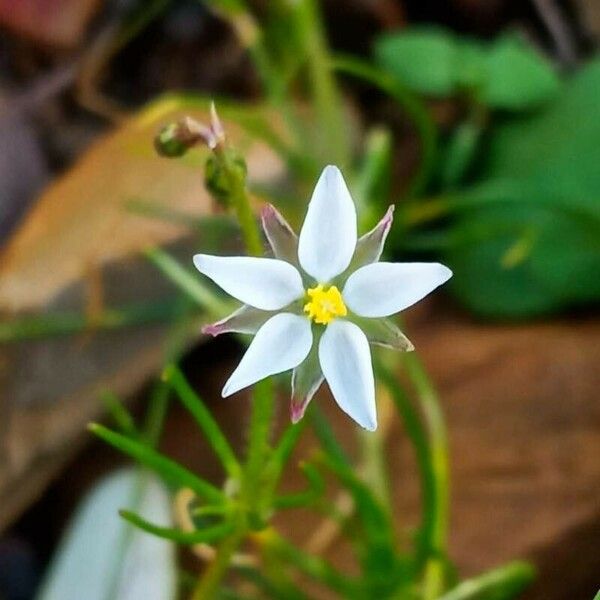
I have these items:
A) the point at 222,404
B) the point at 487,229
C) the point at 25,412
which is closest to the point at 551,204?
the point at 487,229

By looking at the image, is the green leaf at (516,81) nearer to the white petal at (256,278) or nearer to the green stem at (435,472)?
the green stem at (435,472)

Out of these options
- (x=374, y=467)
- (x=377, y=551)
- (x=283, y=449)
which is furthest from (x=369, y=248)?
(x=374, y=467)

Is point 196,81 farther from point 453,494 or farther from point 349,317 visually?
point 349,317

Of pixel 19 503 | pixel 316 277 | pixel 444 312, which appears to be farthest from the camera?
pixel 444 312

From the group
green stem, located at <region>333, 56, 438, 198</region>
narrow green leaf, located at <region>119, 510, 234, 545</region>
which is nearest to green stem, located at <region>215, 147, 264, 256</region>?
narrow green leaf, located at <region>119, 510, 234, 545</region>

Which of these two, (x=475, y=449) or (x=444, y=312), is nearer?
(x=475, y=449)

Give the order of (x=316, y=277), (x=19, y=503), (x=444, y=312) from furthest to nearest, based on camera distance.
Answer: (x=444, y=312) < (x=19, y=503) < (x=316, y=277)
